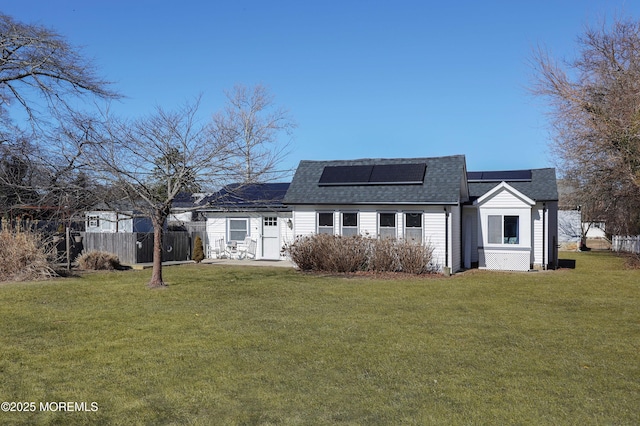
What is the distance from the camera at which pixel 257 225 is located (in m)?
23.6

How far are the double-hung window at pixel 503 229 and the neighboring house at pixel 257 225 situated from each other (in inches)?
327

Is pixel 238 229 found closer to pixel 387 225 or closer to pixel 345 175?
pixel 345 175

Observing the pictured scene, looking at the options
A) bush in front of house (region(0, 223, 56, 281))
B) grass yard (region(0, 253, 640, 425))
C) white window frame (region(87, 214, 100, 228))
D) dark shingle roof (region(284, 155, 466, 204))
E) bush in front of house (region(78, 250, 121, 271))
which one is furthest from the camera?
bush in front of house (region(78, 250, 121, 271))

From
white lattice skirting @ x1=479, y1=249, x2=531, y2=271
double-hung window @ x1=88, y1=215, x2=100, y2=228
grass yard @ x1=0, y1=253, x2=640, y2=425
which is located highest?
double-hung window @ x1=88, y1=215, x2=100, y2=228

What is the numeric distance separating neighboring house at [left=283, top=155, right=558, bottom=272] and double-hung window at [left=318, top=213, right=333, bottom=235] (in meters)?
0.04

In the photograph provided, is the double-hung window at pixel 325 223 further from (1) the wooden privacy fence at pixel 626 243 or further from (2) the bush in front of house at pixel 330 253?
(1) the wooden privacy fence at pixel 626 243

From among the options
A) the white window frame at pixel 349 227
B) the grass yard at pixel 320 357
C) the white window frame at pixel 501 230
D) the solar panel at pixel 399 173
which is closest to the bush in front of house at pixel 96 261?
the grass yard at pixel 320 357

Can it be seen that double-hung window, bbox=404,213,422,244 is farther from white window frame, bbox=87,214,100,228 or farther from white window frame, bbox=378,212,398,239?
white window frame, bbox=87,214,100,228

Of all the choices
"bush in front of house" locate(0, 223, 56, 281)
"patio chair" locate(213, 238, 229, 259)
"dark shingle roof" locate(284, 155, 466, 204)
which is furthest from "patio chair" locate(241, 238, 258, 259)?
"bush in front of house" locate(0, 223, 56, 281)

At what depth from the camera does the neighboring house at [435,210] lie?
18.2 meters

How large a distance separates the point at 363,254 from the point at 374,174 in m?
3.79

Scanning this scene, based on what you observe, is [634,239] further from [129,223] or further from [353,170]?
[129,223]

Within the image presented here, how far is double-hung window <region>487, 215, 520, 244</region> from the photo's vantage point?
19.0 meters

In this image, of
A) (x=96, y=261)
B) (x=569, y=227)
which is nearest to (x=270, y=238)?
(x=96, y=261)
